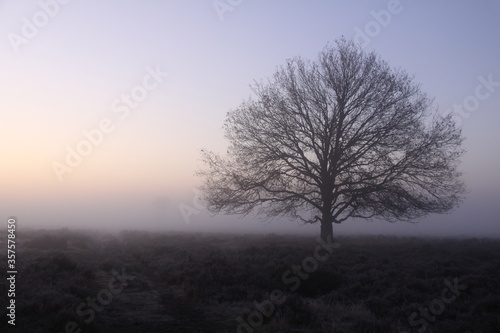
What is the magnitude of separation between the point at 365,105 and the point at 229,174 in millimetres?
8502

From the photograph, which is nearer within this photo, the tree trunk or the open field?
the open field

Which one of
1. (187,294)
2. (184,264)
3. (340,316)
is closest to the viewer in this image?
(340,316)

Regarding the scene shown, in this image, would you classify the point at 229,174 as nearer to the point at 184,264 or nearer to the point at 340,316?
the point at 184,264

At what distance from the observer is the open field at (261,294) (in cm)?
861

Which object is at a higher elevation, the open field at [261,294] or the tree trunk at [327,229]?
the tree trunk at [327,229]

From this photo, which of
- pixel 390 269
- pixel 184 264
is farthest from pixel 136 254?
pixel 390 269

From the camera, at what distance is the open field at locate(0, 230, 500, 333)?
861 cm

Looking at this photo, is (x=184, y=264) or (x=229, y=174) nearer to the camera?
(x=184, y=264)

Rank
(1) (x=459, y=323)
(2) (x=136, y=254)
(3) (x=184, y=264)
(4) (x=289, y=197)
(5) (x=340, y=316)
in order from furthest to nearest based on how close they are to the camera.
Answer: (4) (x=289, y=197)
(2) (x=136, y=254)
(3) (x=184, y=264)
(5) (x=340, y=316)
(1) (x=459, y=323)

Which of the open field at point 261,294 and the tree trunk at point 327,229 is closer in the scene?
the open field at point 261,294

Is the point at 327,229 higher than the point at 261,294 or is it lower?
higher

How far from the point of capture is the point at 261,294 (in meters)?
11.8

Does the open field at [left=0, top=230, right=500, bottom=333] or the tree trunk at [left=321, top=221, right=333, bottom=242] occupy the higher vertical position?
the tree trunk at [left=321, top=221, right=333, bottom=242]

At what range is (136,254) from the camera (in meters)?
21.2
